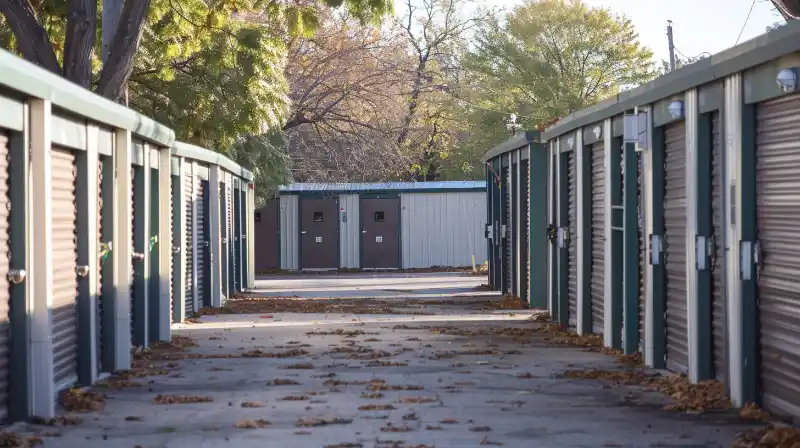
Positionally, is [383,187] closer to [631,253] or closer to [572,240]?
[572,240]

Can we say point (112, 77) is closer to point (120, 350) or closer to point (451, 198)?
point (120, 350)

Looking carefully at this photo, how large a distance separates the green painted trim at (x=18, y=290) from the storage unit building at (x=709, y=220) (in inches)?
179

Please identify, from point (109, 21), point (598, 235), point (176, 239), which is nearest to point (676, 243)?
point (598, 235)

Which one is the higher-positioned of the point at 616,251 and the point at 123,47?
the point at 123,47

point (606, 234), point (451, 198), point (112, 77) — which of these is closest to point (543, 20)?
point (451, 198)

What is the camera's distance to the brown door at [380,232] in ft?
128

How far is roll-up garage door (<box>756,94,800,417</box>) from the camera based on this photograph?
8.54m

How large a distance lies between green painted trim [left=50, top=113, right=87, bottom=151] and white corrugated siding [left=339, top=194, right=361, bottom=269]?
2816 centimetres

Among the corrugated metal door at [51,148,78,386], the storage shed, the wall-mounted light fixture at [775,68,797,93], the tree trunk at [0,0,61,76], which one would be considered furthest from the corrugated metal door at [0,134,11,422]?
the storage shed

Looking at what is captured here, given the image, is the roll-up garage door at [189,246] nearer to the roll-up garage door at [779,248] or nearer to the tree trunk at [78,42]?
the tree trunk at [78,42]

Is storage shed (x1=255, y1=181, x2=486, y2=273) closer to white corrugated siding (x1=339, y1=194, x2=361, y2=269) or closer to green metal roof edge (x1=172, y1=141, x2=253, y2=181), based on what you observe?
white corrugated siding (x1=339, y1=194, x2=361, y2=269)

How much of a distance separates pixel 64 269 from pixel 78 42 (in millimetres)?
8377

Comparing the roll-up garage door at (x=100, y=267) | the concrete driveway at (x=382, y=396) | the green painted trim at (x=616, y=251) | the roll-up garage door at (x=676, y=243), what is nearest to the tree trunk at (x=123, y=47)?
the concrete driveway at (x=382, y=396)

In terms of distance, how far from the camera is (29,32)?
712 inches
